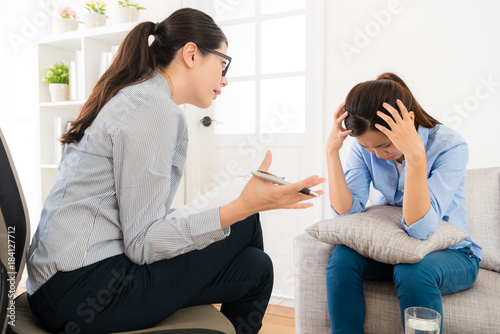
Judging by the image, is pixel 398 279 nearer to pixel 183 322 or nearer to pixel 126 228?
pixel 183 322

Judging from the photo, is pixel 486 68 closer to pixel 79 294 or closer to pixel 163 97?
Answer: pixel 163 97

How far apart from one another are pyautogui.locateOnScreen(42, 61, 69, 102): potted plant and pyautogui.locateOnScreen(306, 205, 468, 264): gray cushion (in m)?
1.94

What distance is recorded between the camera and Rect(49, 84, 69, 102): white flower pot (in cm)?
253

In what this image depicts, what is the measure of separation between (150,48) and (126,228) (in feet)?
1.51

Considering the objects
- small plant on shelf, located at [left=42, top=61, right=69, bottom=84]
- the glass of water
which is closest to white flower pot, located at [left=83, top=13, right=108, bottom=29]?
small plant on shelf, located at [left=42, top=61, right=69, bottom=84]

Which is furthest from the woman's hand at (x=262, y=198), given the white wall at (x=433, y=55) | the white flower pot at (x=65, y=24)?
the white flower pot at (x=65, y=24)

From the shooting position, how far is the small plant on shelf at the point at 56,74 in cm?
254

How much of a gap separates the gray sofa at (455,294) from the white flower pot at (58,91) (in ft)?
6.12

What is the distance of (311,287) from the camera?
1.40m

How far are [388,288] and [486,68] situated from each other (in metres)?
1.18

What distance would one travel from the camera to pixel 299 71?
2352mm

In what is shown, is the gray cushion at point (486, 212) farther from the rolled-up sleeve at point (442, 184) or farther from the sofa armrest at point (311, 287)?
the sofa armrest at point (311, 287)

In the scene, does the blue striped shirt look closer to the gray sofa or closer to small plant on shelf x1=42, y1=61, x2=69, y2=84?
the gray sofa

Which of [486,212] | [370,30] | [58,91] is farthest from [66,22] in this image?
[486,212]
